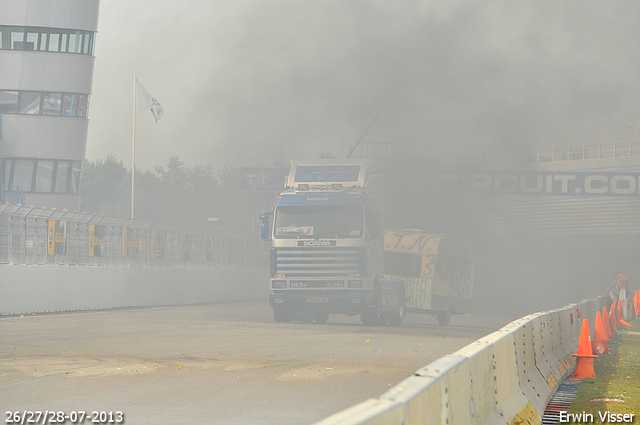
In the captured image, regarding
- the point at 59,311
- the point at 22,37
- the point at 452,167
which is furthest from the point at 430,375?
the point at 452,167

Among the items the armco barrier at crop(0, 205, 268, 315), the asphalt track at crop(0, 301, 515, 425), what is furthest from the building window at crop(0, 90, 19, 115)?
the asphalt track at crop(0, 301, 515, 425)

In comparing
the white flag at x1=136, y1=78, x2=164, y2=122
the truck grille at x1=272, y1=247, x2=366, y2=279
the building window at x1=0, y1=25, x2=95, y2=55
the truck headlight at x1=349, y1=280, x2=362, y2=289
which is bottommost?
the truck headlight at x1=349, y1=280, x2=362, y2=289

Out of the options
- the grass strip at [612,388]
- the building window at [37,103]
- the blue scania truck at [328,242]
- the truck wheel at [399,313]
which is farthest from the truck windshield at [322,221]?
the building window at [37,103]

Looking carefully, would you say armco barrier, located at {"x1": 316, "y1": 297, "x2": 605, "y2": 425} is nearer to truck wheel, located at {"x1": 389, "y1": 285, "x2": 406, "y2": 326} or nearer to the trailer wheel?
the trailer wheel

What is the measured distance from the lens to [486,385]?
20.9ft

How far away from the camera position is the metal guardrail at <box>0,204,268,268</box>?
84.8ft

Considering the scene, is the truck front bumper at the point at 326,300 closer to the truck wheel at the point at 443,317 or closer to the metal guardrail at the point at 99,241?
the truck wheel at the point at 443,317

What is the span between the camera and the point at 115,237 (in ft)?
107

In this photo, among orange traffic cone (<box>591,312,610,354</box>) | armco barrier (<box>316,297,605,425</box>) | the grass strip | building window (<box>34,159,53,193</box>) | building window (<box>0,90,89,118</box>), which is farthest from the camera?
building window (<box>34,159,53,193</box>)

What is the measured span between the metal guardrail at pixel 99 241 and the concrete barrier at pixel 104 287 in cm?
37

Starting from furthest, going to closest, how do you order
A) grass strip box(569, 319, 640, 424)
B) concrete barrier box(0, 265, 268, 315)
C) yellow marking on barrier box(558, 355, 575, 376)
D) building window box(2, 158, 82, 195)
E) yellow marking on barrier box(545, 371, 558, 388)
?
building window box(2, 158, 82, 195), concrete barrier box(0, 265, 268, 315), yellow marking on barrier box(558, 355, 575, 376), yellow marking on barrier box(545, 371, 558, 388), grass strip box(569, 319, 640, 424)

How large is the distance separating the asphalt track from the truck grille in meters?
3.38

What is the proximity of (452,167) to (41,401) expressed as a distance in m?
51.0

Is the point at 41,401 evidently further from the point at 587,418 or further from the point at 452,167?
the point at 452,167
